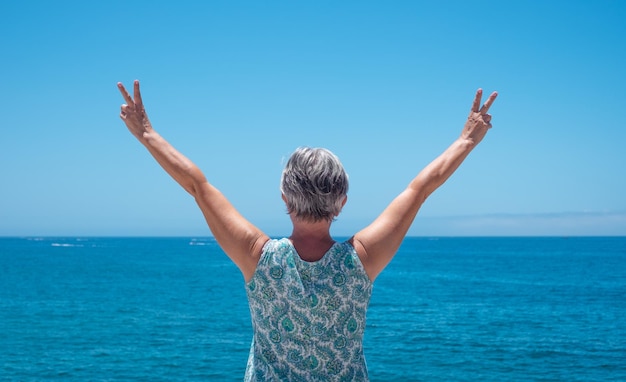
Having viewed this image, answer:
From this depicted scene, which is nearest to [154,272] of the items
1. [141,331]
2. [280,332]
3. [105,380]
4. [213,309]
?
[213,309]

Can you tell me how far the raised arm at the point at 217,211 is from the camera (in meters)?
2.21

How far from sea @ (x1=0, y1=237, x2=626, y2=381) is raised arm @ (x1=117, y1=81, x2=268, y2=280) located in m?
22.4

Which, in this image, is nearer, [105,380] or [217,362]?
[105,380]

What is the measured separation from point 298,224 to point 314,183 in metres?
0.18

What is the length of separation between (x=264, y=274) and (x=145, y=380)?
23109mm

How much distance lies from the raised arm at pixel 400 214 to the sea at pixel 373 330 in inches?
883

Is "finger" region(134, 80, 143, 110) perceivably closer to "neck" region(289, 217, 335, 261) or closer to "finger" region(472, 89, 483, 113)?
"neck" region(289, 217, 335, 261)

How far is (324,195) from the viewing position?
2203 mm

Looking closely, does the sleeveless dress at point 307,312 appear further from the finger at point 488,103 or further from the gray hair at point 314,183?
the finger at point 488,103

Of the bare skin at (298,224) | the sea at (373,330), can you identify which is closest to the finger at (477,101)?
the bare skin at (298,224)

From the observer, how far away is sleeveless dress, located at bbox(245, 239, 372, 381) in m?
2.18

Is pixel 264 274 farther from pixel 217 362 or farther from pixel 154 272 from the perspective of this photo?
pixel 154 272

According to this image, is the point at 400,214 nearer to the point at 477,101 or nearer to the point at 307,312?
the point at 307,312

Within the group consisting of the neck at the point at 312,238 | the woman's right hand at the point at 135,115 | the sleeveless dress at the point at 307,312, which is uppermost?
the woman's right hand at the point at 135,115
